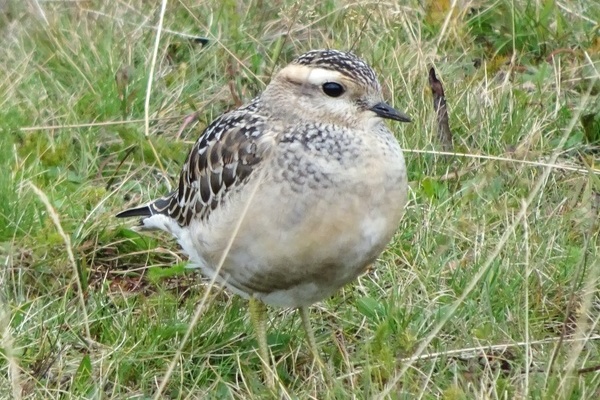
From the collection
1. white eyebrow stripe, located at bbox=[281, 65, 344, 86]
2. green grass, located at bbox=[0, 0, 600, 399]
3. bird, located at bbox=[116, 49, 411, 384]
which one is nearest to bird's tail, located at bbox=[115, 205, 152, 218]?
green grass, located at bbox=[0, 0, 600, 399]

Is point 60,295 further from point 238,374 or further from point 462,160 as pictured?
point 462,160

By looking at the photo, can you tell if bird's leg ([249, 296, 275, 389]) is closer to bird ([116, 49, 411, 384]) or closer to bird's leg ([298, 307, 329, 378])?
bird ([116, 49, 411, 384])

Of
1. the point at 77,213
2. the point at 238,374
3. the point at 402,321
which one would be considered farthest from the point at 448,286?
the point at 77,213

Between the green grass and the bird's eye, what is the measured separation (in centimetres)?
77

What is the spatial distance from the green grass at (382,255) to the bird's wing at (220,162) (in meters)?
0.36

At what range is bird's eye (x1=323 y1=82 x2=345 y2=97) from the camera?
455 centimetres

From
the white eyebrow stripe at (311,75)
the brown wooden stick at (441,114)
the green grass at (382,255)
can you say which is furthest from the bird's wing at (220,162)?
the brown wooden stick at (441,114)

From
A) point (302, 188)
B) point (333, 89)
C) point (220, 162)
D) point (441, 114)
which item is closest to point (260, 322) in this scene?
point (220, 162)

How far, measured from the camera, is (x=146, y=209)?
17.9ft

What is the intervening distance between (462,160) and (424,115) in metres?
0.29

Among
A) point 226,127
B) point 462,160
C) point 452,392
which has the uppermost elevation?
point 226,127

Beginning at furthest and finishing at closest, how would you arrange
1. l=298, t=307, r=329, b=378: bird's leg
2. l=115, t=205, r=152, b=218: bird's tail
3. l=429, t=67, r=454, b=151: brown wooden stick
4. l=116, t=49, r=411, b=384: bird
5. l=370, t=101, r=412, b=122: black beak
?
1. l=429, t=67, r=454, b=151: brown wooden stick
2. l=115, t=205, r=152, b=218: bird's tail
3. l=298, t=307, r=329, b=378: bird's leg
4. l=370, t=101, r=412, b=122: black beak
5. l=116, t=49, r=411, b=384: bird

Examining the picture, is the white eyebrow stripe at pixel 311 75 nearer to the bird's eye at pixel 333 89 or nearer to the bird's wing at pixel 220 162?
the bird's eye at pixel 333 89

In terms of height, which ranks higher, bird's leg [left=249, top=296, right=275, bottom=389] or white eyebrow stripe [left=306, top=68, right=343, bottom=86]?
white eyebrow stripe [left=306, top=68, right=343, bottom=86]
